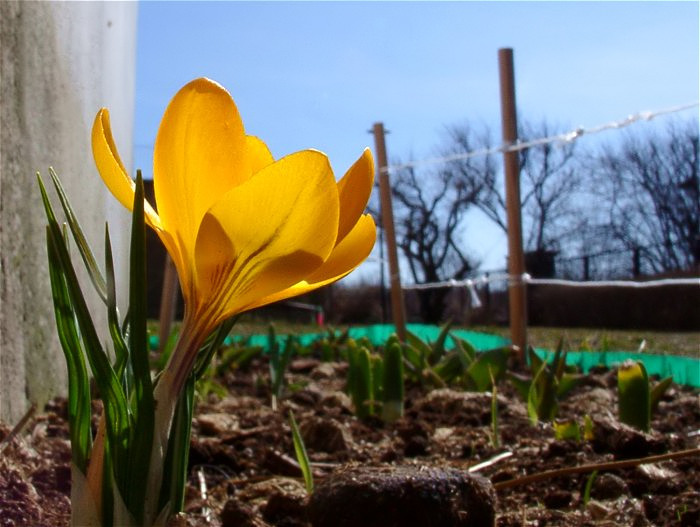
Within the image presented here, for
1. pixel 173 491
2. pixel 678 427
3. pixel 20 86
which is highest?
pixel 20 86

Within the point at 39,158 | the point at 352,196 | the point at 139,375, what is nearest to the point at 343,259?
the point at 352,196

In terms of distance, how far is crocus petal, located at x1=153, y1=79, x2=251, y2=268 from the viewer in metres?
0.56

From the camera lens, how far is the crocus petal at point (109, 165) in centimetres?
59

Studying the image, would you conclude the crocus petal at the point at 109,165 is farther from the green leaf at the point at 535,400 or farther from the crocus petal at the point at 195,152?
the green leaf at the point at 535,400

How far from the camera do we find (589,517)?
0.97 meters

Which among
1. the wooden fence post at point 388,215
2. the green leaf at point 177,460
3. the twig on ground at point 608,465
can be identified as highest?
the wooden fence post at point 388,215

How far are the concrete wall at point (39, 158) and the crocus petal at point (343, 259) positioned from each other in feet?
2.73

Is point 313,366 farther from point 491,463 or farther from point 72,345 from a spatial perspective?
point 72,345

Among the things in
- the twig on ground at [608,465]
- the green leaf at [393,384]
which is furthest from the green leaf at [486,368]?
the twig on ground at [608,465]

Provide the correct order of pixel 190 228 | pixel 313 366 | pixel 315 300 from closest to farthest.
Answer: pixel 190 228
pixel 313 366
pixel 315 300

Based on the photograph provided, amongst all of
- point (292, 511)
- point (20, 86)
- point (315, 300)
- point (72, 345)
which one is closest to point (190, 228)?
point (72, 345)

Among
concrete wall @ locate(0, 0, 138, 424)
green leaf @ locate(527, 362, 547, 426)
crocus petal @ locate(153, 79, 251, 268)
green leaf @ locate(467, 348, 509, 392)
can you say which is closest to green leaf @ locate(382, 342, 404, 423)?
green leaf @ locate(527, 362, 547, 426)

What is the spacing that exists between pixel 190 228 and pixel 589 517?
659 millimetres

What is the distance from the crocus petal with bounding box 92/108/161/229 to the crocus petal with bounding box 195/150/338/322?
0.25ft
